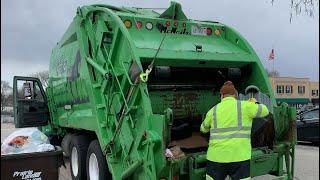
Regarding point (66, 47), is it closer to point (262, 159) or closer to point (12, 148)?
point (12, 148)

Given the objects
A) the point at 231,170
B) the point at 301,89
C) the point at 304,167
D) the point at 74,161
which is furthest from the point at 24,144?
the point at 301,89

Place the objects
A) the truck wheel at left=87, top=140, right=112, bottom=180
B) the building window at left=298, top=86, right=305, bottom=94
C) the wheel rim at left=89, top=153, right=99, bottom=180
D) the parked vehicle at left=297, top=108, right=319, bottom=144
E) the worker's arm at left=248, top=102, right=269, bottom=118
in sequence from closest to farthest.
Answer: the worker's arm at left=248, top=102, right=269, bottom=118, the truck wheel at left=87, top=140, right=112, bottom=180, the wheel rim at left=89, top=153, right=99, bottom=180, the parked vehicle at left=297, top=108, right=319, bottom=144, the building window at left=298, top=86, right=305, bottom=94

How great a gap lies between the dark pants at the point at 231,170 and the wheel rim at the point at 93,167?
199 cm

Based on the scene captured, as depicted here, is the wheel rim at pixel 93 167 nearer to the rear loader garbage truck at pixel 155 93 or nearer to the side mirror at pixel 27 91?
the rear loader garbage truck at pixel 155 93

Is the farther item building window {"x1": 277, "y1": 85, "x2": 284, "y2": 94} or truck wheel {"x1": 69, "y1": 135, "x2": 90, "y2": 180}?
building window {"x1": 277, "y1": 85, "x2": 284, "y2": 94}

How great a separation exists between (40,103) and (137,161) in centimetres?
478

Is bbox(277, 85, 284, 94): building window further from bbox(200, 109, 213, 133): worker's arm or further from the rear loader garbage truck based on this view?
bbox(200, 109, 213, 133): worker's arm

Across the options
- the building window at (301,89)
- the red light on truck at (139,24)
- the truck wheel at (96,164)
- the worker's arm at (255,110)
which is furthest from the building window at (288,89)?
the worker's arm at (255,110)

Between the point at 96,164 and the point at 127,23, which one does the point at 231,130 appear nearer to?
the point at 127,23

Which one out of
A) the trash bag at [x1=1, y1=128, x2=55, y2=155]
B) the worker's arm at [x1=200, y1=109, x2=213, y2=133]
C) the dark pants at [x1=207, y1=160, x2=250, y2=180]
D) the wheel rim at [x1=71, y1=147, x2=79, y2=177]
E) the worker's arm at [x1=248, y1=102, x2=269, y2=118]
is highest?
the worker's arm at [x1=248, y1=102, x2=269, y2=118]

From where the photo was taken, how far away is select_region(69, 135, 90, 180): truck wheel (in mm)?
7109

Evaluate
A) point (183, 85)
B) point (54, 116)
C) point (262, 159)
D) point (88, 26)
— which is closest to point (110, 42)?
point (88, 26)

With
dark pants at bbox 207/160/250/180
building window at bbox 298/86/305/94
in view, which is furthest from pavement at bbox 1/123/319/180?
building window at bbox 298/86/305/94

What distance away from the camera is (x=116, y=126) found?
5.84 m
